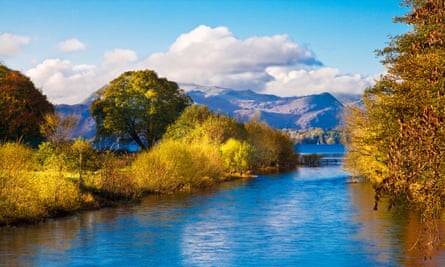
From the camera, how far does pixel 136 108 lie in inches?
3457

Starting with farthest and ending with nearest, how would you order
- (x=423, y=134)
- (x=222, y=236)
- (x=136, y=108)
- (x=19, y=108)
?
(x=136, y=108) → (x=19, y=108) → (x=222, y=236) → (x=423, y=134)

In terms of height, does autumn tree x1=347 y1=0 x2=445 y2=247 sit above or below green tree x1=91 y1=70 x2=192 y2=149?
below

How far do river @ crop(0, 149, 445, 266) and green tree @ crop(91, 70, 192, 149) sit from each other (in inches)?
1486

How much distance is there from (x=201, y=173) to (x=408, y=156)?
54.2 meters

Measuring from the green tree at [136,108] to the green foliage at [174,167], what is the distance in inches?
613

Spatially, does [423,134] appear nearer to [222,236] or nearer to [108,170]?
[222,236]

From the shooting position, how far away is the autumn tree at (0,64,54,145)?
7181 cm

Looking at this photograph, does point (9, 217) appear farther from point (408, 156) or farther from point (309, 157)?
point (309, 157)

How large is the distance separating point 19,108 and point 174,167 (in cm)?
2427

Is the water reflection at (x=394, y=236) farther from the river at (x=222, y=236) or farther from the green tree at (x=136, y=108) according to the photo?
the green tree at (x=136, y=108)

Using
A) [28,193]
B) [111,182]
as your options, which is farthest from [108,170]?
[28,193]

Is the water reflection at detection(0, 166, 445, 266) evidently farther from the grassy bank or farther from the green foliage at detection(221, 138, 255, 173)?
the green foliage at detection(221, 138, 255, 173)

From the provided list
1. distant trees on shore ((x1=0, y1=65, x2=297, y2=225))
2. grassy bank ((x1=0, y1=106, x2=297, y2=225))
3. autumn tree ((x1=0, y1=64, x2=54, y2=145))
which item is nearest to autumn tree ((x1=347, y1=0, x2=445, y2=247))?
grassy bank ((x1=0, y1=106, x2=297, y2=225))

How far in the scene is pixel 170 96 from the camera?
90562mm
